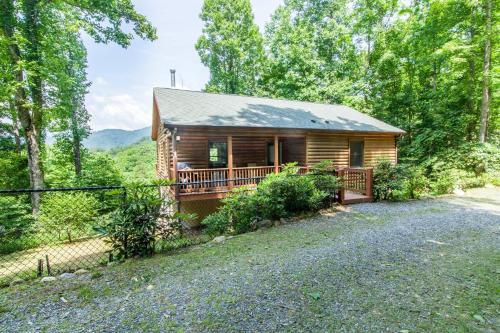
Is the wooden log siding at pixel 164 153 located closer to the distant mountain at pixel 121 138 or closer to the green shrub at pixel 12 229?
the green shrub at pixel 12 229

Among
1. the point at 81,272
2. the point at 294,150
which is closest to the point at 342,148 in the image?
the point at 294,150

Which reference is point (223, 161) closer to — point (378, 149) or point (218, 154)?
point (218, 154)

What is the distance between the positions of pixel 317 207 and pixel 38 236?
11.3 meters

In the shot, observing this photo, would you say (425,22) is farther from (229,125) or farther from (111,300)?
(111,300)

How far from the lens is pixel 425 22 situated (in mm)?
15016

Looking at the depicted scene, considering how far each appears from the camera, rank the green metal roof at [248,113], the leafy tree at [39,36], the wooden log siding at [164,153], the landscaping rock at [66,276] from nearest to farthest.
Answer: the landscaping rock at [66,276]
the green metal roof at [248,113]
the leafy tree at [39,36]
the wooden log siding at [164,153]

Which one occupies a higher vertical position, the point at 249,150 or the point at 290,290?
the point at 249,150

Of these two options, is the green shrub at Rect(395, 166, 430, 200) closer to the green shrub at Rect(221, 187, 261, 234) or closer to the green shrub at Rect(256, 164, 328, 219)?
the green shrub at Rect(256, 164, 328, 219)

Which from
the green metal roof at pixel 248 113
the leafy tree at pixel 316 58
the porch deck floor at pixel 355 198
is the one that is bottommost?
the porch deck floor at pixel 355 198

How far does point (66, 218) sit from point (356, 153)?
13724 millimetres

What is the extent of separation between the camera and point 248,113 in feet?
35.2

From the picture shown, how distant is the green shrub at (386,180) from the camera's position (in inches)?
328

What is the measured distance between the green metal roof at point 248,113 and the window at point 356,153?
98 centimetres

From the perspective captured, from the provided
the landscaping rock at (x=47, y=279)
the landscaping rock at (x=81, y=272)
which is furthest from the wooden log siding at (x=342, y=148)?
the landscaping rock at (x=47, y=279)
